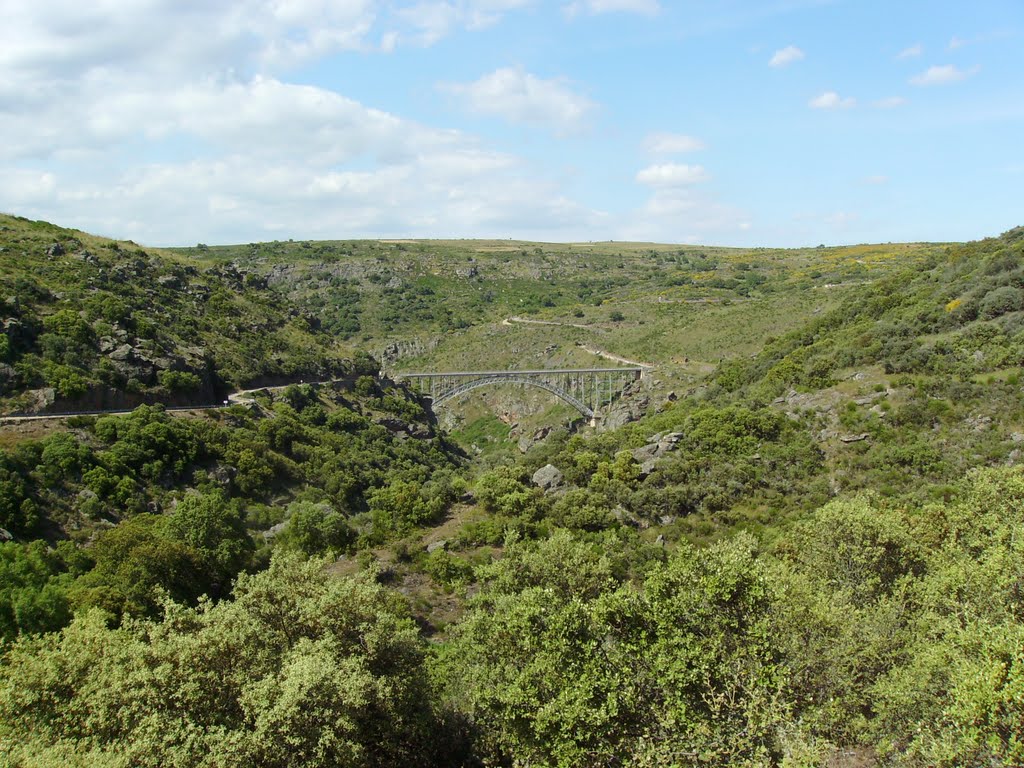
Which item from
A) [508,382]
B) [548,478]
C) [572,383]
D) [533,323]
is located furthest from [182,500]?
[533,323]

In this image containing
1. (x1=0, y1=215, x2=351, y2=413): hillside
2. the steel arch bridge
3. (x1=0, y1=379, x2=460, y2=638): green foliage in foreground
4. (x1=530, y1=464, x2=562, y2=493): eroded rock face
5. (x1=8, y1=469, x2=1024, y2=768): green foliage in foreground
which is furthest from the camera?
the steel arch bridge

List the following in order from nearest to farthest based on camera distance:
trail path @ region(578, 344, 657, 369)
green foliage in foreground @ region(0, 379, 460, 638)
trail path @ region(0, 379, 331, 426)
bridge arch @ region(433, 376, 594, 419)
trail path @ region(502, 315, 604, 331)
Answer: green foliage in foreground @ region(0, 379, 460, 638) < trail path @ region(0, 379, 331, 426) < bridge arch @ region(433, 376, 594, 419) < trail path @ region(578, 344, 657, 369) < trail path @ region(502, 315, 604, 331)

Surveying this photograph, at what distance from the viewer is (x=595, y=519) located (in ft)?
91.4

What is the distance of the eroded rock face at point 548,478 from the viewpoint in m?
33.1

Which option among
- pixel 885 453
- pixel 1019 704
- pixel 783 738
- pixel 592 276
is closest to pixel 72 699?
pixel 783 738

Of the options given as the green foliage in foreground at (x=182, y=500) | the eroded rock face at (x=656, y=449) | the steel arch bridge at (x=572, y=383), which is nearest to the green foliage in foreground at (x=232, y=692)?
the green foliage in foreground at (x=182, y=500)

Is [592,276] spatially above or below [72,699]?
above

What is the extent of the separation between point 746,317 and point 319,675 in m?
65.8

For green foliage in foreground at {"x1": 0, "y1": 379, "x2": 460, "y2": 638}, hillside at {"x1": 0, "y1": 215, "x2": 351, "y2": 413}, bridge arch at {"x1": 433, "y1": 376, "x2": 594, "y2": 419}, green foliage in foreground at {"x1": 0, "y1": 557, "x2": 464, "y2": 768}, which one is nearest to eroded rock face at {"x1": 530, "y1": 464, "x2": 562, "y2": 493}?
green foliage in foreground at {"x1": 0, "y1": 379, "x2": 460, "y2": 638}

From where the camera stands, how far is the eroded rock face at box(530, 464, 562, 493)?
1303 inches

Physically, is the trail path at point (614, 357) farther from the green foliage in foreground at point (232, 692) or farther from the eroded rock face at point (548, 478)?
the green foliage in foreground at point (232, 692)

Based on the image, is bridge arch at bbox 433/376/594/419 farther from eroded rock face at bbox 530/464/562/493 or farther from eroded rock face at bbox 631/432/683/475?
eroded rock face at bbox 530/464/562/493

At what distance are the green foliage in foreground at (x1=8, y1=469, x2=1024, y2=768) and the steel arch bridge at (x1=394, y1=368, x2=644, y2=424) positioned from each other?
142 ft

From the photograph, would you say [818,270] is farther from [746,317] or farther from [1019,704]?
[1019,704]
